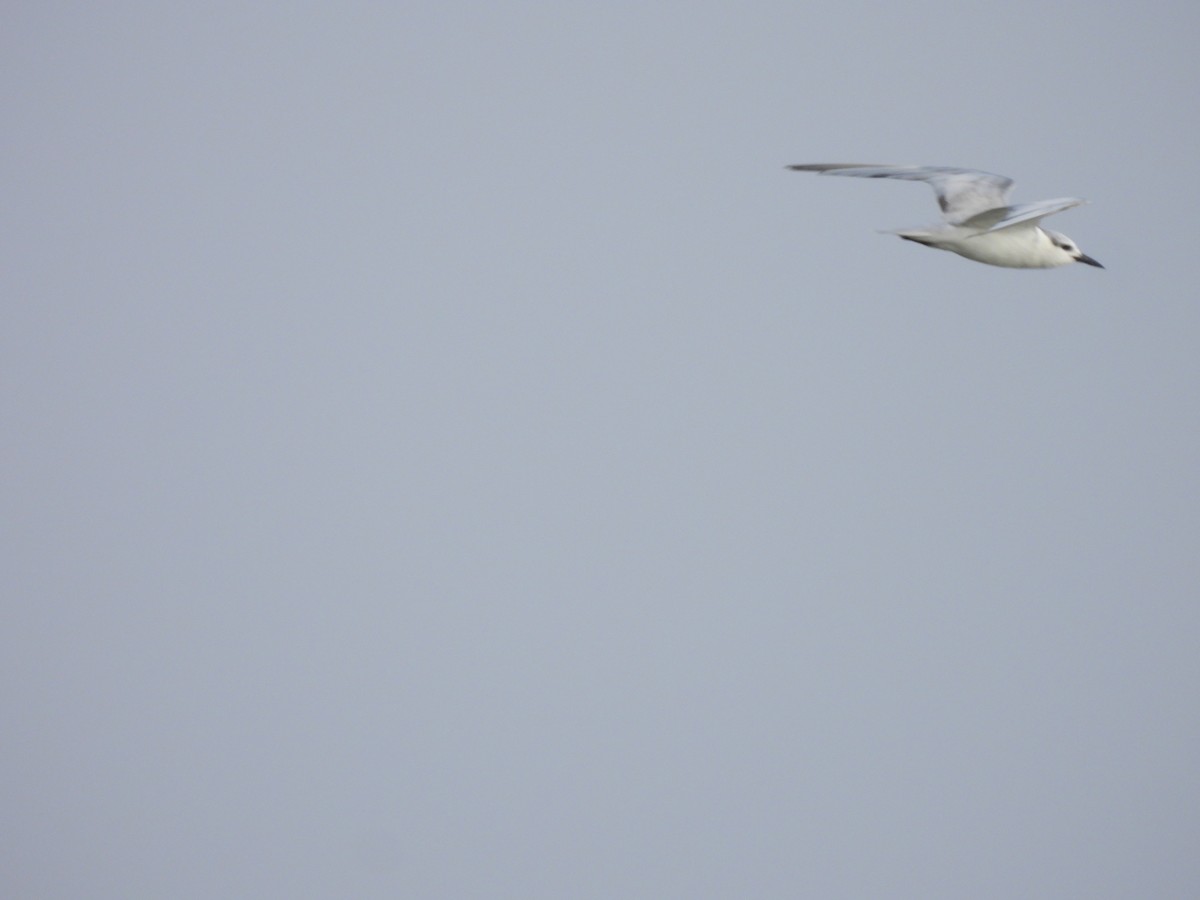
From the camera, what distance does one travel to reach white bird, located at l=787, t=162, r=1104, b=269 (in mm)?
16312

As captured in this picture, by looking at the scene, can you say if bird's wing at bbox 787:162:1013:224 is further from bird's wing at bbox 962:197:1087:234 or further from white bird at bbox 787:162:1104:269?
bird's wing at bbox 962:197:1087:234

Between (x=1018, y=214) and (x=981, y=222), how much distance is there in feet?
1.75

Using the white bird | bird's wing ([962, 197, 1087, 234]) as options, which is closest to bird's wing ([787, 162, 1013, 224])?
the white bird

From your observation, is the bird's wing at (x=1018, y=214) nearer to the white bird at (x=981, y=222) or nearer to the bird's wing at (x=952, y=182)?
the white bird at (x=981, y=222)

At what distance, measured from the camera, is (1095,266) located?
17.6m

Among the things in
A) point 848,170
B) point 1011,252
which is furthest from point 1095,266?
point 848,170

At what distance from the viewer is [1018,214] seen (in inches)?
623

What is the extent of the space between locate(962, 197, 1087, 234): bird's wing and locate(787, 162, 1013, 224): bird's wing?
0.42 m

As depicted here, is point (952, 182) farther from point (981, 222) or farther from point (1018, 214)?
point (1018, 214)

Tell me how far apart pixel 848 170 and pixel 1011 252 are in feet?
5.81

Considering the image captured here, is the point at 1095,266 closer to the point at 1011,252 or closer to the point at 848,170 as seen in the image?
the point at 1011,252

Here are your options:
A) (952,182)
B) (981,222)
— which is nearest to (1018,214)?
(981,222)

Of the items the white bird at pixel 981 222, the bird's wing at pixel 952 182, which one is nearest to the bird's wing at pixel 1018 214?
the white bird at pixel 981 222

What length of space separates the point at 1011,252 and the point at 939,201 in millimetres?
904
